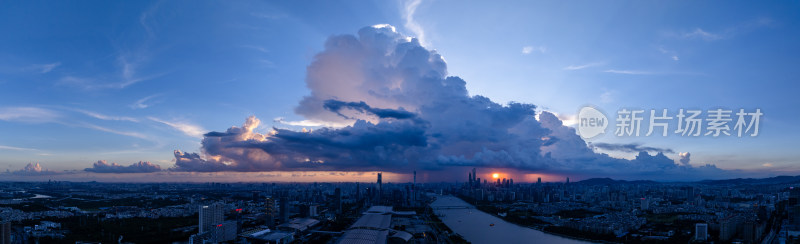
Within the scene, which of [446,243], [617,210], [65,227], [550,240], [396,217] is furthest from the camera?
[617,210]

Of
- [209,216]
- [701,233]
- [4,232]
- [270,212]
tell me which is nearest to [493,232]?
[701,233]

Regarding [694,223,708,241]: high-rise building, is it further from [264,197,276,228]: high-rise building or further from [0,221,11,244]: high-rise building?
[0,221,11,244]: high-rise building

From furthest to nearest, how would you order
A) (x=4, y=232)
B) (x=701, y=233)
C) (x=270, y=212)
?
(x=270, y=212), (x=701, y=233), (x=4, y=232)

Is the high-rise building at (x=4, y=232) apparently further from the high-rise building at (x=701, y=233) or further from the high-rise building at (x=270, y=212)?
the high-rise building at (x=701, y=233)

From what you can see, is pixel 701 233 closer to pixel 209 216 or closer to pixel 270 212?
pixel 270 212

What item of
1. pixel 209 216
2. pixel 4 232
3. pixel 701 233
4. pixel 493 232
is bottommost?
pixel 493 232

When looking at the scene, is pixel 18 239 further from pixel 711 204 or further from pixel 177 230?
pixel 711 204

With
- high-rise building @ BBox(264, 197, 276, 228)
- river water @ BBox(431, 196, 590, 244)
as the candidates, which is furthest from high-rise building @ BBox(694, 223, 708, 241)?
high-rise building @ BBox(264, 197, 276, 228)

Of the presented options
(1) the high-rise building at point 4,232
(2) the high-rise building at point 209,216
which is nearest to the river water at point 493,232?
(2) the high-rise building at point 209,216

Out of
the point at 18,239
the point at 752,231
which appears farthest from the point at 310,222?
the point at 752,231
